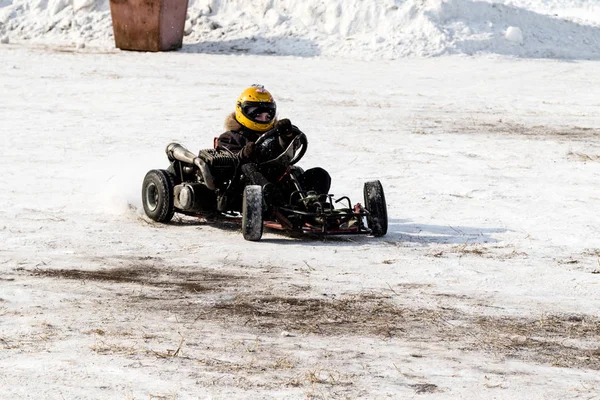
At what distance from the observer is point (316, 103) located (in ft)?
63.7

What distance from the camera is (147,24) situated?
25297 millimetres

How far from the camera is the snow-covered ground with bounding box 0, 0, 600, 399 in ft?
18.6

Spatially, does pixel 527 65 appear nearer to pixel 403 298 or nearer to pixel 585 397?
pixel 403 298

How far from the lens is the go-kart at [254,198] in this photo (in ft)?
30.9

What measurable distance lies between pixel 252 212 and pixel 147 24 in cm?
1695

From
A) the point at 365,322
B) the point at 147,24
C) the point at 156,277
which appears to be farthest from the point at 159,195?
the point at 147,24

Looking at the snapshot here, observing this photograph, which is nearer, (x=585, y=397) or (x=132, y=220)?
(x=585, y=397)

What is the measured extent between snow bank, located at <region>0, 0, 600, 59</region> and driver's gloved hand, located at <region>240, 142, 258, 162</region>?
50.9 ft

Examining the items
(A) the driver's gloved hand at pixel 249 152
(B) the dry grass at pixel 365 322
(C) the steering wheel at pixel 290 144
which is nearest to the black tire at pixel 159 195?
(A) the driver's gloved hand at pixel 249 152

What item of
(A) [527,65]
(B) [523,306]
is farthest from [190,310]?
(A) [527,65]

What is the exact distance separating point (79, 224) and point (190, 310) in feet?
11.6

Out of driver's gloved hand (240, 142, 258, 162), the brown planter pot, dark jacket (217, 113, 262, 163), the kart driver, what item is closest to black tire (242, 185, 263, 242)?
the kart driver

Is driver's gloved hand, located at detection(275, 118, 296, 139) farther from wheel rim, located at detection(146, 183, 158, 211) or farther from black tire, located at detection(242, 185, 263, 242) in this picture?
wheel rim, located at detection(146, 183, 158, 211)

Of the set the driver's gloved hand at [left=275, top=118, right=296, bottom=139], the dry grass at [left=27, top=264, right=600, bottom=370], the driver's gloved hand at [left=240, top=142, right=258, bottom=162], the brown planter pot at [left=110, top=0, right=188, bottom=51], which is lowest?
the dry grass at [left=27, top=264, right=600, bottom=370]
